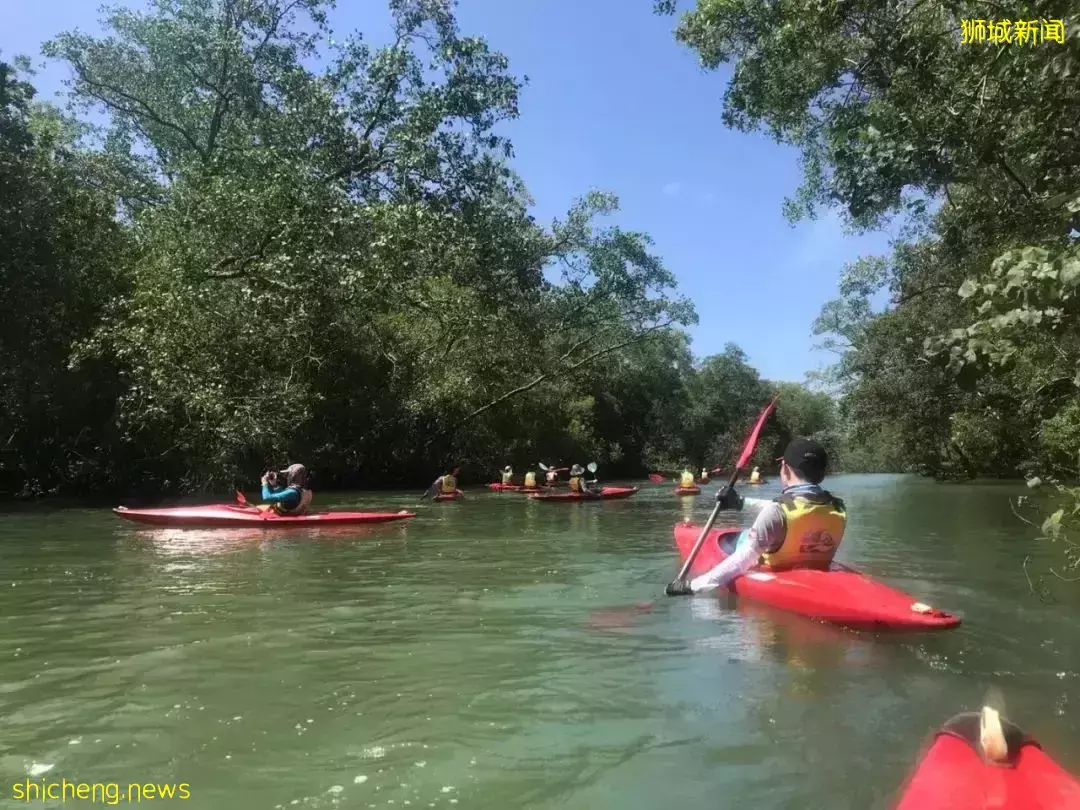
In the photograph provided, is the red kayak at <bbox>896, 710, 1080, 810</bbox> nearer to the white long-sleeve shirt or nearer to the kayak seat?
the kayak seat

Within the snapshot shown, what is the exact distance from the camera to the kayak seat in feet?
7.41

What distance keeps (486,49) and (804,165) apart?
9.10 metres

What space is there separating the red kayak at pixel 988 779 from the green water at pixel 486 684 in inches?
19.3

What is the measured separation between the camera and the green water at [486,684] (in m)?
2.89

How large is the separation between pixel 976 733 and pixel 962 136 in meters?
6.75

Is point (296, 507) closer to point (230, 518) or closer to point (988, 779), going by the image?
point (230, 518)

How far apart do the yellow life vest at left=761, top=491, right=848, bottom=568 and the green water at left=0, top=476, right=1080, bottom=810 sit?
44cm

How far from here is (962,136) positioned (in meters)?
7.53

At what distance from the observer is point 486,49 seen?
18047mm

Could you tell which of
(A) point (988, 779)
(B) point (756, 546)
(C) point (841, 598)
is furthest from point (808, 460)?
(A) point (988, 779)

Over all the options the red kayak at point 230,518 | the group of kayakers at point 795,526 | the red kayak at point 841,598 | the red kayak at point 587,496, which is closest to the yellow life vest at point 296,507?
the red kayak at point 230,518

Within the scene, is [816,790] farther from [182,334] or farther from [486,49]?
[486,49]

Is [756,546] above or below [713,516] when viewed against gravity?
below

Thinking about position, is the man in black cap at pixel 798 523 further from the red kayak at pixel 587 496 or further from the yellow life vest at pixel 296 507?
the red kayak at pixel 587 496
